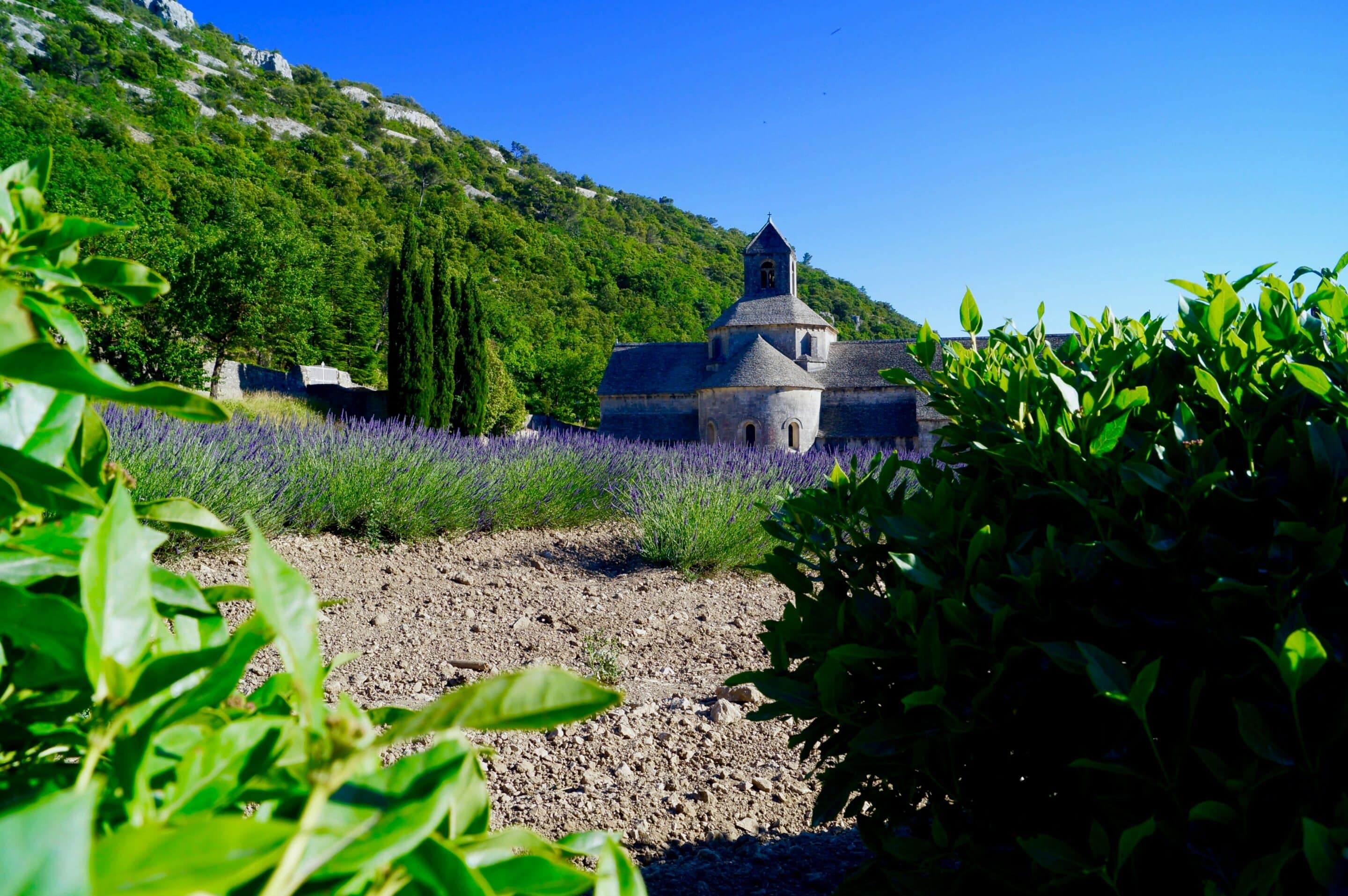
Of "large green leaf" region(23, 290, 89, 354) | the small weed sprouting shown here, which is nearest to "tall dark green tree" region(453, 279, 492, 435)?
the small weed sprouting

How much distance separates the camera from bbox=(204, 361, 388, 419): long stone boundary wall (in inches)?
1064

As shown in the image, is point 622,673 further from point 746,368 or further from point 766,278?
point 766,278

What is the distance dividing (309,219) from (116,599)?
57044mm

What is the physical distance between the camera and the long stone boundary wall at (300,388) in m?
27.0

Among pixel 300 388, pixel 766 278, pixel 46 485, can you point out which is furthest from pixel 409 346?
pixel 46 485

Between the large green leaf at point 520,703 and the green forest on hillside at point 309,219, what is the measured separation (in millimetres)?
15655

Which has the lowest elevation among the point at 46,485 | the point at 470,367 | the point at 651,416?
the point at 46,485

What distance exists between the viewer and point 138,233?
26.7 m

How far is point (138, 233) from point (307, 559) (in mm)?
27166

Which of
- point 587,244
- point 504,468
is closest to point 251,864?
point 504,468

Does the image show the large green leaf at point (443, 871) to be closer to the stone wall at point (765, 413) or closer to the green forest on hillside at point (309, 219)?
the green forest on hillside at point (309, 219)

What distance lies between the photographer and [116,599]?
0.48 m

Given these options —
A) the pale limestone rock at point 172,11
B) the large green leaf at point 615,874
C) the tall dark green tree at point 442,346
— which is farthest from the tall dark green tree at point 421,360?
the pale limestone rock at point 172,11

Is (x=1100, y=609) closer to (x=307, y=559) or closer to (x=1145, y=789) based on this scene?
(x=1145, y=789)
